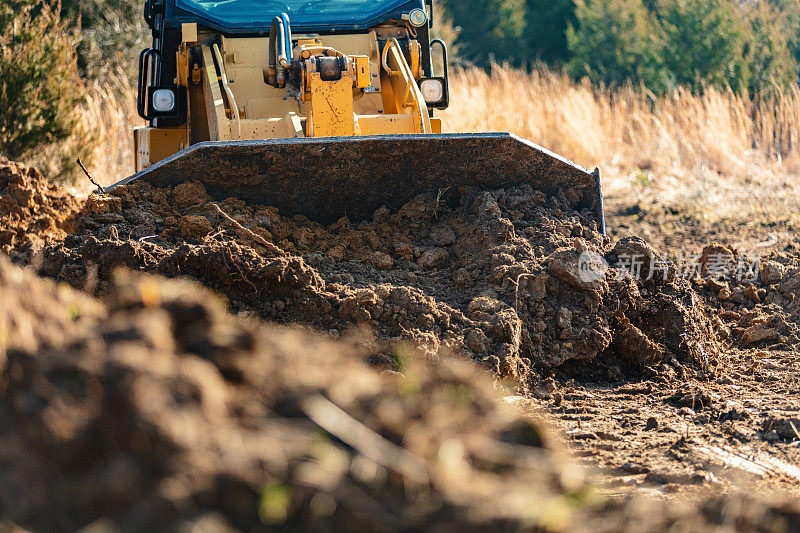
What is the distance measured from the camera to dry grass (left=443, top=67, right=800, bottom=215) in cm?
1039

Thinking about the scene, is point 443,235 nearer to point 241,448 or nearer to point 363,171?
point 363,171

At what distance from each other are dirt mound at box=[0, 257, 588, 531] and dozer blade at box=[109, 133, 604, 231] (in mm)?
2890

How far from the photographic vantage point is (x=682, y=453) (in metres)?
3.38

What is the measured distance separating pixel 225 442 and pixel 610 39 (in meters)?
20.4

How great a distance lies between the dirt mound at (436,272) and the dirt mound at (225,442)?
199cm

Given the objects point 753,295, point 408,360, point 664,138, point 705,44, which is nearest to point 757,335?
point 753,295

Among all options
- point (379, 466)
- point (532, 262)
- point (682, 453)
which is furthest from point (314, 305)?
point (379, 466)

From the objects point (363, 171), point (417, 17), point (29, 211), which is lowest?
point (29, 211)

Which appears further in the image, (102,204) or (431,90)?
(431,90)

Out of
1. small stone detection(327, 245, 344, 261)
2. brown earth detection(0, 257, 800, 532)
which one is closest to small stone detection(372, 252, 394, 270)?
small stone detection(327, 245, 344, 261)

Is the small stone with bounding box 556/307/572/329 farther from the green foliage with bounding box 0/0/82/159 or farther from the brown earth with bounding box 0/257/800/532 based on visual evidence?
the green foliage with bounding box 0/0/82/159

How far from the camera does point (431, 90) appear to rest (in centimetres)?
643

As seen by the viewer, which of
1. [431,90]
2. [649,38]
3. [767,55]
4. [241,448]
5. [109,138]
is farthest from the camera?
[649,38]

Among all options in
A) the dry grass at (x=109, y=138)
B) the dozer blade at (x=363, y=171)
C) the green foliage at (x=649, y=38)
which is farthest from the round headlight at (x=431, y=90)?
the green foliage at (x=649, y=38)
